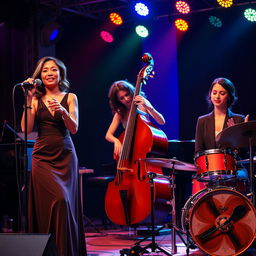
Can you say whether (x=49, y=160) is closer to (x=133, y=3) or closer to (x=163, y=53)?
(x=133, y=3)

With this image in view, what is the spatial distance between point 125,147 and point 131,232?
2819 millimetres

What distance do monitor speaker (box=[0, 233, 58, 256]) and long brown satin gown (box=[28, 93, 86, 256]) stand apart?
973mm

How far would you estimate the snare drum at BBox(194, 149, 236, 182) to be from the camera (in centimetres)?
454

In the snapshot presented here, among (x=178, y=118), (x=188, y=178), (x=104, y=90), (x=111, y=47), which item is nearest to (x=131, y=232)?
(x=188, y=178)

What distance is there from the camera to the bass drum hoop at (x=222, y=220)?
4.50 metres

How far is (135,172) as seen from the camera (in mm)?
4902

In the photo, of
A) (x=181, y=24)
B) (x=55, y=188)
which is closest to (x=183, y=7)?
(x=181, y=24)

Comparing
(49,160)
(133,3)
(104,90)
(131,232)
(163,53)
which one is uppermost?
(133,3)

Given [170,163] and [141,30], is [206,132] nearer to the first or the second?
[170,163]

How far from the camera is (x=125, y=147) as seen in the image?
504cm

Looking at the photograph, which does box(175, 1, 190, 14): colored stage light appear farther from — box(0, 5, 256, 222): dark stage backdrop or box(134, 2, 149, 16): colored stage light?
box(0, 5, 256, 222): dark stage backdrop

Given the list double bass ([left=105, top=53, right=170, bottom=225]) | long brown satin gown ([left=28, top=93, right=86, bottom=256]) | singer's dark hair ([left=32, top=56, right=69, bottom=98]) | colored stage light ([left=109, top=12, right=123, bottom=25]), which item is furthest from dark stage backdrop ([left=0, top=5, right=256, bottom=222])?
long brown satin gown ([left=28, top=93, right=86, bottom=256])

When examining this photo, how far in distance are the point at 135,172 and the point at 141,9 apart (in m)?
4.16

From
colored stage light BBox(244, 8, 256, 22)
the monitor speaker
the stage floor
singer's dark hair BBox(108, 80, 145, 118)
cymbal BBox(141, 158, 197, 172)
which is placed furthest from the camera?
colored stage light BBox(244, 8, 256, 22)
